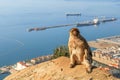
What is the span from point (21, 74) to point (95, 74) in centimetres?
113

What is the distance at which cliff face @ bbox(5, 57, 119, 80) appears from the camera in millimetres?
3072

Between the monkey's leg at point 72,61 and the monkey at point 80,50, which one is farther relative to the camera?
the monkey's leg at point 72,61

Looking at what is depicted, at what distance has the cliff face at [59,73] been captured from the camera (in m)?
3.07

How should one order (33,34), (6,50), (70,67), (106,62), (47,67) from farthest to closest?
1. (33,34)
2. (6,50)
3. (106,62)
4. (47,67)
5. (70,67)

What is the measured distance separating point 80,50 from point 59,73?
1.28ft

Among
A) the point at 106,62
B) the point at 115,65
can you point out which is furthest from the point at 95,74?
the point at 106,62

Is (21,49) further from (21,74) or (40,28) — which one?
(21,74)

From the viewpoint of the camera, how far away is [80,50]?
3.17 meters

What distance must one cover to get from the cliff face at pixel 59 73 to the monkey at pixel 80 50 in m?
0.07

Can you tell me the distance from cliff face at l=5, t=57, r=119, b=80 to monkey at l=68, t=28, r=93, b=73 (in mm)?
75

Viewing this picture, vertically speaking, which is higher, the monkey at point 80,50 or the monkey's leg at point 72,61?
the monkey at point 80,50

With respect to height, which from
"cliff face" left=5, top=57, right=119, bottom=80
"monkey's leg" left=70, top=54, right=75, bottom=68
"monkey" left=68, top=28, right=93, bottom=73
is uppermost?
"monkey" left=68, top=28, right=93, bottom=73

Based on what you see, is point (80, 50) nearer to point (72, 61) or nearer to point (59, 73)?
point (72, 61)

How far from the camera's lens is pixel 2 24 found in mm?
37656
